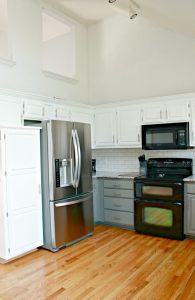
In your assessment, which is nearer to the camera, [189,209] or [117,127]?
[189,209]

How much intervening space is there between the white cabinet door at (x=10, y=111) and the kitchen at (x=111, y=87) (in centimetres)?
1

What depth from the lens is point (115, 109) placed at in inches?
188

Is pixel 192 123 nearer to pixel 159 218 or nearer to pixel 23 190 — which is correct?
pixel 159 218

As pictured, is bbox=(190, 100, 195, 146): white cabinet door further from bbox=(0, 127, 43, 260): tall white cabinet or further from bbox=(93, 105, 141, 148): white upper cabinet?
bbox=(0, 127, 43, 260): tall white cabinet

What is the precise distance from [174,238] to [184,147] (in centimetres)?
137

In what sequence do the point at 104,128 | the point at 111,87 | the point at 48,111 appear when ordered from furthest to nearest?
the point at 111,87 < the point at 104,128 < the point at 48,111

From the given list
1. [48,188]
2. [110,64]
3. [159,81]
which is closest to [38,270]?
[48,188]

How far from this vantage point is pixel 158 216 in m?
4.01

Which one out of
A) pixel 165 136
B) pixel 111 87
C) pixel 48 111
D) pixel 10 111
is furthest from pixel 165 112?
pixel 10 111

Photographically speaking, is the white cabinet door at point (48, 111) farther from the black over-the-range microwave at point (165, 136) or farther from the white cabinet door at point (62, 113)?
the black over-the-range microwave at point (165, 136)

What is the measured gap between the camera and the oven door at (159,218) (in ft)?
12.6

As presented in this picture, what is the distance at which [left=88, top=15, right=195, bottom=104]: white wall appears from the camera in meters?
4.48

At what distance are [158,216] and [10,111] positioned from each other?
8.69 feet

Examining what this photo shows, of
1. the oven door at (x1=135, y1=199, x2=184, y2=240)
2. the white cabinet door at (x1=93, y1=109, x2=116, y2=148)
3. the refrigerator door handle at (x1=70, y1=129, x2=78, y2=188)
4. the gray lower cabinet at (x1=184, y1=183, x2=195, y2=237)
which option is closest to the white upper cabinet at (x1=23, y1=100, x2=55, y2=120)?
the refrigerator door handle at (x1=70, y1=129, x2=78, y2=188)
